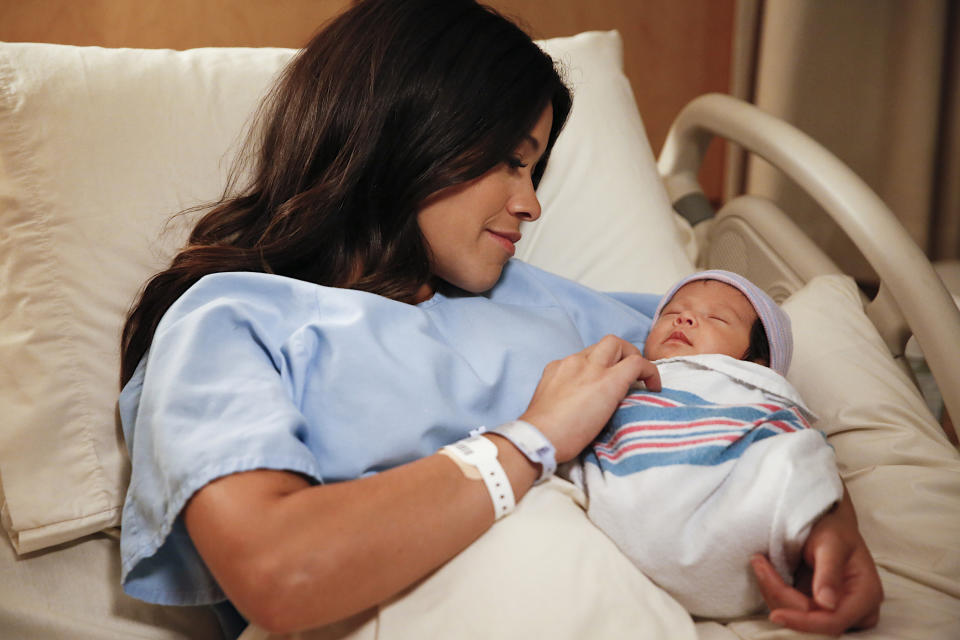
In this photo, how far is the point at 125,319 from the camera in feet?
3.91

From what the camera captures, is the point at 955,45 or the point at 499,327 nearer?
the point at 499,327

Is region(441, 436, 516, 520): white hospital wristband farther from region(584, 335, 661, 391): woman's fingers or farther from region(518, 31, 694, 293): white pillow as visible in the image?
region(518, 31, 694, 293): white pillow

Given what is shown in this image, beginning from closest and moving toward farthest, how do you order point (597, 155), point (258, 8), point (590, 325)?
point (590, 325), point (597, 155), point (258, 8)

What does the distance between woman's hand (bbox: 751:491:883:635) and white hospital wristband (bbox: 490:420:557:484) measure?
24 cm

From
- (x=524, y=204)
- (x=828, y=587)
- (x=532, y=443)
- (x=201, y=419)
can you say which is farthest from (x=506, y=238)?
(x=828, y=587)

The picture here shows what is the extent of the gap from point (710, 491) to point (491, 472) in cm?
25

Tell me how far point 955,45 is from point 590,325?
216 centimetres

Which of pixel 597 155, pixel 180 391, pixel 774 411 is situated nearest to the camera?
pixel 180 391

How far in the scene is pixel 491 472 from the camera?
875 mm

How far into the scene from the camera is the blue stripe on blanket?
3.03ft

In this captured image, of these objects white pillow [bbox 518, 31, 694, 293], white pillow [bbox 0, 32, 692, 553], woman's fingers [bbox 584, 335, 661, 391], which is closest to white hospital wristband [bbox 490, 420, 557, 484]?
woman's fingers [bbox 584, 335, 661, 391]

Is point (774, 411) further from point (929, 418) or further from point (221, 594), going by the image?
point (221, 594)

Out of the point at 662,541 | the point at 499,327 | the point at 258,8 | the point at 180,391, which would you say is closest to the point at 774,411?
the point at 662,541

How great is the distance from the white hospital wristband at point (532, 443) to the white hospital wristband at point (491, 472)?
0.11ft
